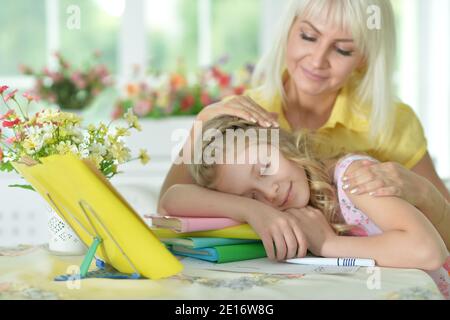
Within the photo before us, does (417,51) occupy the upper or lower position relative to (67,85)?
upper

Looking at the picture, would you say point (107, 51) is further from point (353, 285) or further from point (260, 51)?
point (353, 285)

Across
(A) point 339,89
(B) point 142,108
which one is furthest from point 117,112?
(A) point 339,89

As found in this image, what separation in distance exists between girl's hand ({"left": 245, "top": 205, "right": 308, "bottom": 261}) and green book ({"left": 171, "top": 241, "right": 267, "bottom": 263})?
5 centimetres

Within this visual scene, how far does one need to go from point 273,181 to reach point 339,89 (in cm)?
69

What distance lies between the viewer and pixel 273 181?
168cm

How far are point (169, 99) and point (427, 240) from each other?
8.31 feet

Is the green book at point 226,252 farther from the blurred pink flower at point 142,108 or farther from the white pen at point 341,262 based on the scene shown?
the blurred pink flower at point 142,108

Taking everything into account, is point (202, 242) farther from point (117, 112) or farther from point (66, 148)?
point (117, 112)

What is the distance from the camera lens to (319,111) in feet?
7.43

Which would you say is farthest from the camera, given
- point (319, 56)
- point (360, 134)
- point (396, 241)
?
point (360, 134)

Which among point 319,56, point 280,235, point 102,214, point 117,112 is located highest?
point 319,56

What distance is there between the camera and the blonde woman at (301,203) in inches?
56.9

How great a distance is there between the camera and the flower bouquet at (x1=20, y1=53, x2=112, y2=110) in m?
3.96
